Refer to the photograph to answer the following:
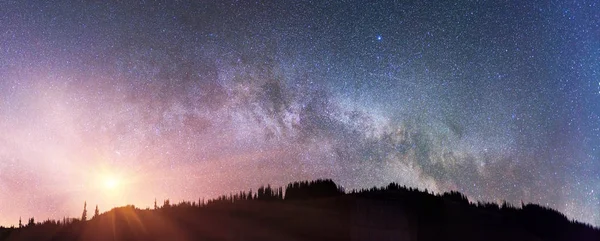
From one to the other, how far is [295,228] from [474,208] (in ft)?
43.8

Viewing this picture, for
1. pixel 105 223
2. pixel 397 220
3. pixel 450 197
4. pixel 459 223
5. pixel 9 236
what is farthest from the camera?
pixel 9 236

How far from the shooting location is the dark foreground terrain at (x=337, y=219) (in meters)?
29.9

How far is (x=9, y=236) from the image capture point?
53.8m

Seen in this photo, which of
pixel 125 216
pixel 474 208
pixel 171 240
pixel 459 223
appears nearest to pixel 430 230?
pixel 459 223

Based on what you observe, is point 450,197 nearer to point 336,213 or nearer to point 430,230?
point 430,230

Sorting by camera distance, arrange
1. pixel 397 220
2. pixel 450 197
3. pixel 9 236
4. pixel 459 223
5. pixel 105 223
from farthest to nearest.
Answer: pixel 9 236
pixel 105 223
pixel 450 197
pixel 459 223
pixel 397 220

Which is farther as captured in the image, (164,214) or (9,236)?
(9,236)

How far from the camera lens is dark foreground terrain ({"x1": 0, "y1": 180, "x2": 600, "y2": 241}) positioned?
98.2 feet

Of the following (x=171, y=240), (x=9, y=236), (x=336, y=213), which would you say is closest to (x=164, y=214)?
(x=171, y=240)

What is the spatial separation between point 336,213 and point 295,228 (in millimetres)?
2767

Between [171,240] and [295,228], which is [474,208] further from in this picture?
[171,240]

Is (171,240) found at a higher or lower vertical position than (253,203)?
lower

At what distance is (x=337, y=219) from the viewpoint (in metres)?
30.0

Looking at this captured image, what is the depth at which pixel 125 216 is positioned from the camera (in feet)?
120
